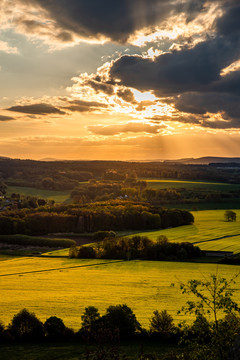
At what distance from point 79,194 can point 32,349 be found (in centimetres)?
16736

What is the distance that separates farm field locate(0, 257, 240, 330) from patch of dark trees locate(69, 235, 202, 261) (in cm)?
378

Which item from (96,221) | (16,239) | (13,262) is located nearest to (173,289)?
(13,262)

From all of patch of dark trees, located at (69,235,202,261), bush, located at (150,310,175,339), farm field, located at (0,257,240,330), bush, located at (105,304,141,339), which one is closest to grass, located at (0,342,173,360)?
bush, located at (105,304,141,339)

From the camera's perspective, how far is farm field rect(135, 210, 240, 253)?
84363 millimetres

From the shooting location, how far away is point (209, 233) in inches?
4018

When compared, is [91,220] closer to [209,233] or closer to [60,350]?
[209,233]

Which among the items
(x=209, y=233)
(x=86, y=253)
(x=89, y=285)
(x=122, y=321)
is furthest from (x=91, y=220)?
(x=122, y=321)

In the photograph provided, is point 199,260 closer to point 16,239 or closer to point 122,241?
point 122,241

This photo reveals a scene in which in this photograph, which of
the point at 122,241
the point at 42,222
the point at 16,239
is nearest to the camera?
the point at 122,241

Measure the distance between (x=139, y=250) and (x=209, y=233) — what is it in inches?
1309

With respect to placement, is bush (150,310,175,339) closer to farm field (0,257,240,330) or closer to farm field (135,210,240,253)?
farm field (0,257,240,330)

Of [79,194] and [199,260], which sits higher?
[79,194]

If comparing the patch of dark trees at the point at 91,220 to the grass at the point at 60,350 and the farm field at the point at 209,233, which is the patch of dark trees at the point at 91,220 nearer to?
the farm field at the point at 209,233

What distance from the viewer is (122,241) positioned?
80.8 metres
